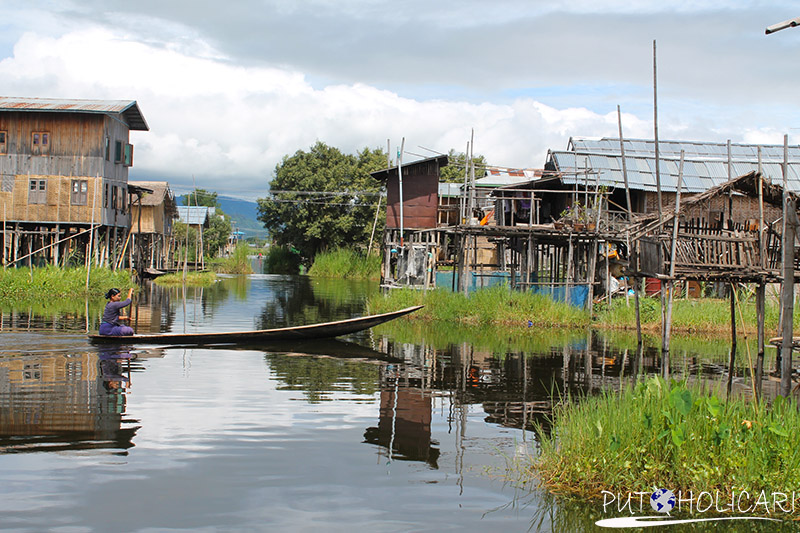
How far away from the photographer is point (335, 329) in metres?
16.9

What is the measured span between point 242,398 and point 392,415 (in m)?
2.43

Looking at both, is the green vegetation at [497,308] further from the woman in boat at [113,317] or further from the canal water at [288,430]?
the woman in boat at [113,317]

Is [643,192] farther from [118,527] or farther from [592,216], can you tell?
[118,527]

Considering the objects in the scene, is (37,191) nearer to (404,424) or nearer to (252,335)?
(252,335)

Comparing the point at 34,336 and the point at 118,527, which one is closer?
the point at 118,527

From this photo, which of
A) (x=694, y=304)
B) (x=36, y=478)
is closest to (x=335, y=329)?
(x=36, y=478)

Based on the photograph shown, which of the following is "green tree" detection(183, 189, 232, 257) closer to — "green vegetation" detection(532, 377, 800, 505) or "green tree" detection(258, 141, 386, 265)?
"green tree" detection(258, 141, 386, 265)

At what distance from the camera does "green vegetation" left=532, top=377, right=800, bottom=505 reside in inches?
271

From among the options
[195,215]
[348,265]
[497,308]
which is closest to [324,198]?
[348,265]

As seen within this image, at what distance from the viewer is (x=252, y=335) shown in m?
16.3

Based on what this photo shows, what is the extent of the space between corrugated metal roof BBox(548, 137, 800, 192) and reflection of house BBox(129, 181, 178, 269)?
23.9 meters

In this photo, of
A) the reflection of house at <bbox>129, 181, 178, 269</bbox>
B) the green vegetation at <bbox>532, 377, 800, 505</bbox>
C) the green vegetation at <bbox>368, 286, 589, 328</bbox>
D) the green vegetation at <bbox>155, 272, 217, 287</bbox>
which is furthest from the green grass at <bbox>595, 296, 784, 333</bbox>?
the reflection of house at <bbox>129, 181, 178, 269</bbox>

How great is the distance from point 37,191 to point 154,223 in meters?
14.2

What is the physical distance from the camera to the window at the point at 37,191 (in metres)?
30.7
